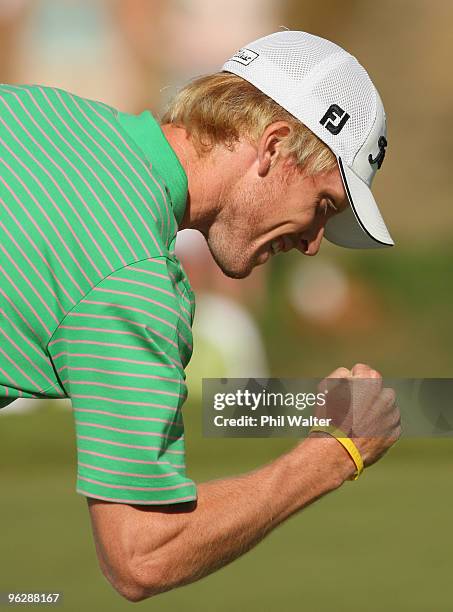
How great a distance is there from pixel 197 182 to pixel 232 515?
1.84 feet

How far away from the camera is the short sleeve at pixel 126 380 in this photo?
1.49m

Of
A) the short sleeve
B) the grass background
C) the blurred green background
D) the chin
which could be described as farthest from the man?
the blurred green background

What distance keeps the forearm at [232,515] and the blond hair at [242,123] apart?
49 centimetres

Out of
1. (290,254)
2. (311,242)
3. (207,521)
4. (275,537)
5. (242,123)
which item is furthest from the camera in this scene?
(290,254)

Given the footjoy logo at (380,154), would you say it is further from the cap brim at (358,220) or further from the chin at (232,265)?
the chin at (232,265)

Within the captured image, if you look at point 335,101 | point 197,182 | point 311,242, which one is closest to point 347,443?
point 311,242

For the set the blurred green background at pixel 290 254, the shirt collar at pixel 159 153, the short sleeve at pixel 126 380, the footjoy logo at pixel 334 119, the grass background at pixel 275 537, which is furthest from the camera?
the blurred green background at pixel 290 254

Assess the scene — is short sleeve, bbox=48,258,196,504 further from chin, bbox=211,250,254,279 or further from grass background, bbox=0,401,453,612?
grass background, bbox=0,401,453,612

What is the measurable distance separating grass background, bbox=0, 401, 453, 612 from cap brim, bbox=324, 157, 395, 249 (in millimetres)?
1588

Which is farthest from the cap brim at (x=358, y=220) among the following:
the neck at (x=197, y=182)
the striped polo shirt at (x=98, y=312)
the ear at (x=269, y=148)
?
the striped polo shirt at (x=98, y=312)

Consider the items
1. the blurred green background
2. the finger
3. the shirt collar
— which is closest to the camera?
the shirt collar

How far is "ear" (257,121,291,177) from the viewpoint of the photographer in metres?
1.87

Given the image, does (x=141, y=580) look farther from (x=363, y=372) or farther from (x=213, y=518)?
(x=363, y=372)

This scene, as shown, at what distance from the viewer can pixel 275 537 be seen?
422cm
